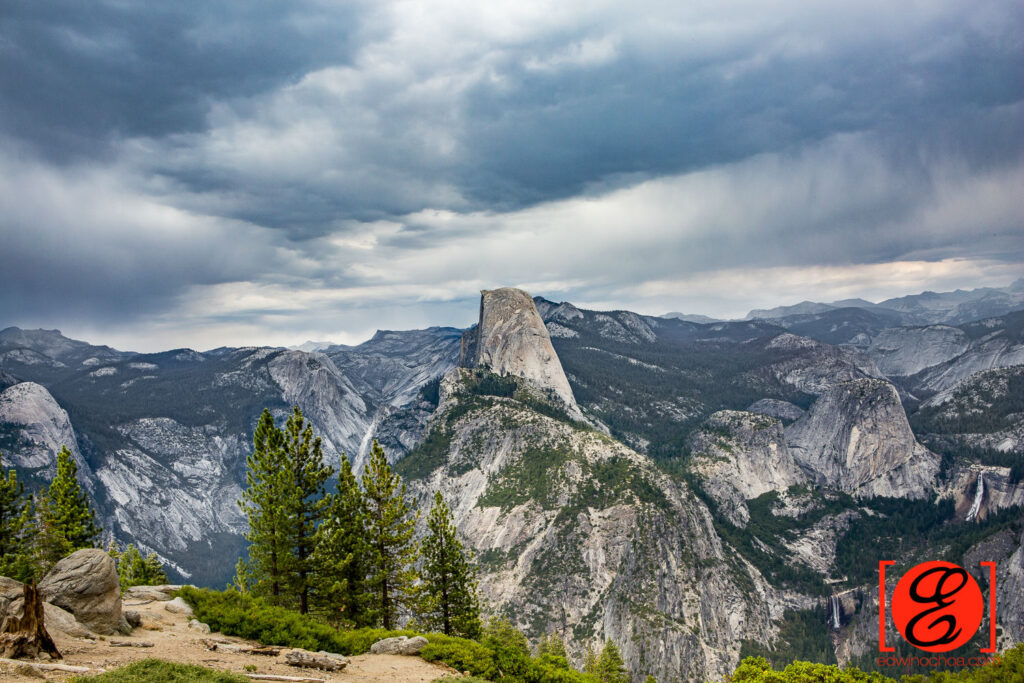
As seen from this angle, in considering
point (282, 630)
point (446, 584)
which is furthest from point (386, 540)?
point (282, 630)

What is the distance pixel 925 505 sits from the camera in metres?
199

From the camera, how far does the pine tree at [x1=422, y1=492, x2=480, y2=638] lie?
48500 mm

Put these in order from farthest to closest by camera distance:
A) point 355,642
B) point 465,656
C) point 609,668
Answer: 1. point 609,668
2. point 355,642
3. point 465,656

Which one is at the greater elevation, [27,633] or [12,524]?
[27,633]

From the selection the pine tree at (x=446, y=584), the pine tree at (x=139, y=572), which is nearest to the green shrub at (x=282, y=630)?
the pine tree at (x=446, y=584)

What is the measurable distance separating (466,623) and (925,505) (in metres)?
220

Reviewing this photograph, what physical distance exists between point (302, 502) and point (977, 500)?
229884mm

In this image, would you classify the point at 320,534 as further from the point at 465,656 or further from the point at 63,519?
the point at 63,519

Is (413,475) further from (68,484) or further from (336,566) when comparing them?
(336,566)

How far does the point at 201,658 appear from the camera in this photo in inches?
978

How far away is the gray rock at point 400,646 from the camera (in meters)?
30.3

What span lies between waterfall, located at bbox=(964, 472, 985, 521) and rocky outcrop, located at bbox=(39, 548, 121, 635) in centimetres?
24057

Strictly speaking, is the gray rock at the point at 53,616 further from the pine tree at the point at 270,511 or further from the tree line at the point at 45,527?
the tree line at the point at 45,527

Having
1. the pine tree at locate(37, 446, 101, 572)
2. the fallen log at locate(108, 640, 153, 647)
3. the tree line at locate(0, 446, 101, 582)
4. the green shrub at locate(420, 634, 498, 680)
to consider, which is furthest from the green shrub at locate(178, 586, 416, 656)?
the pine tree at locate(37, 446, 101, 572)
